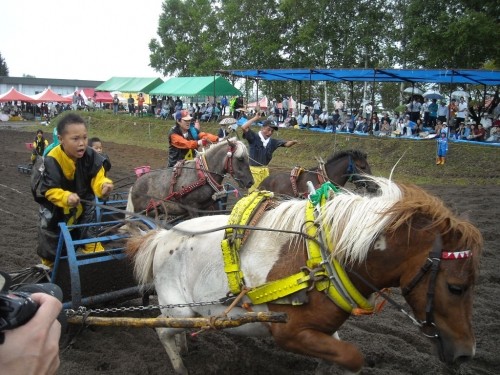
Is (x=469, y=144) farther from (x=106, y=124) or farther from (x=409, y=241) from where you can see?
(x=106, y=124)

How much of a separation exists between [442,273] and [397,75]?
57.6ft

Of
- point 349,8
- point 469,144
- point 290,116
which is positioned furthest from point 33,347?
point 349,8

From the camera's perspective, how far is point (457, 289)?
249 centimetres

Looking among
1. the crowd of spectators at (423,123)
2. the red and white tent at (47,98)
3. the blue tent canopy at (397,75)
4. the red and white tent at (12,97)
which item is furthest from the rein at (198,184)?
the red and white tent at (12,97)

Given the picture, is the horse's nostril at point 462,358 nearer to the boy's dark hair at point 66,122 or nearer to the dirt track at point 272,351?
the dirt track at point 272,351

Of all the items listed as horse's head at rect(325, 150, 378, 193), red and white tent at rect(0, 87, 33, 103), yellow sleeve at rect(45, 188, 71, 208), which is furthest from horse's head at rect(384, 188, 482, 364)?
red and white tent at rect(0, 87, 33, 103)

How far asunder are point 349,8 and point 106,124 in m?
17.8

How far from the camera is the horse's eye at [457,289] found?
2.48 meters

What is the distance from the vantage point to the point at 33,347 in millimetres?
1163

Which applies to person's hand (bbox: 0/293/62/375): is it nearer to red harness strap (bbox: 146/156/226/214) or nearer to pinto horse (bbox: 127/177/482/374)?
pinto horse (bbox: 127/177/482/374)

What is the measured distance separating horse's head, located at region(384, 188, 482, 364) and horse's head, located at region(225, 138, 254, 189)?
4424mm

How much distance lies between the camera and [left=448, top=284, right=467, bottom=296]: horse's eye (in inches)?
97.8

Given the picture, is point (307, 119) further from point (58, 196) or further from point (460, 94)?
point (58, 196)

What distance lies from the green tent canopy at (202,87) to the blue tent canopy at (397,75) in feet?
7.99
